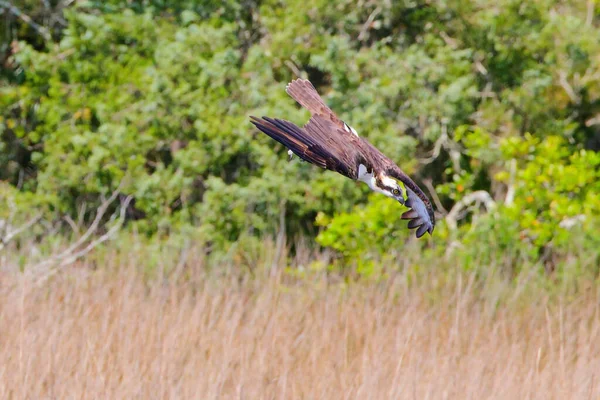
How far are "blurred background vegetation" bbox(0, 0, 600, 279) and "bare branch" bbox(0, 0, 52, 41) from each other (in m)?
0.03

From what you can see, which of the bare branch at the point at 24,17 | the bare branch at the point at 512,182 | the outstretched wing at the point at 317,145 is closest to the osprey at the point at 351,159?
the outstretched wing at the point at 317,145

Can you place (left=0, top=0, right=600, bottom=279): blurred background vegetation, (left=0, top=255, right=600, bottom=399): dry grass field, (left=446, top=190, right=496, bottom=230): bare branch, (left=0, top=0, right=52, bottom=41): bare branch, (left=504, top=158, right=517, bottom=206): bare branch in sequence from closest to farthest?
(left=0, top=255, right=600, bottom=399): dry grass field
(left=0, top=0, right=600, bottom=279): blurred background vegetation
(left=504, top=158, right=517, bottom=206): bare branch
(left=446, top=190, right=496, bottom=230): bare branch
(left=0, top=0, right=52, bottom=41): bare branch

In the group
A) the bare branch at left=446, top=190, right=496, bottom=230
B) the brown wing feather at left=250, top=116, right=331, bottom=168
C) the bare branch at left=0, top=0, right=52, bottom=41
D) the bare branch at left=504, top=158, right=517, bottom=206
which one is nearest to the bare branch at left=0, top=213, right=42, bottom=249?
the bare branch at left=0, top=0, right=52, bottom=41

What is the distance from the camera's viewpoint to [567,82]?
913 cm

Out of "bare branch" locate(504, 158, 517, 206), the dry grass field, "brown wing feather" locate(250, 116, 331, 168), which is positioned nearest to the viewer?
"brown wing feather" locate(250, 116, 331, 168)

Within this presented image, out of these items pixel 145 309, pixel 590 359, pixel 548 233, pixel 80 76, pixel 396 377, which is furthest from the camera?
pixel 80 76

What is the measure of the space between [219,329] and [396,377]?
3.51 feet

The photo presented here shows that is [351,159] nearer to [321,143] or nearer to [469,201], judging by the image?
[321,143]

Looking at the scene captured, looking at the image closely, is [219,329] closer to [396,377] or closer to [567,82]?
[396,377]

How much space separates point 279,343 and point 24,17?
16.9 feet

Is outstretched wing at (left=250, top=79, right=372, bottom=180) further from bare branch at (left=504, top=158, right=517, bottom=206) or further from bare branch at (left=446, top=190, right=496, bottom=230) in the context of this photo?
bare branch at (left=446, top=190, right=496, bottom=230)

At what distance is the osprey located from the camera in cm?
370

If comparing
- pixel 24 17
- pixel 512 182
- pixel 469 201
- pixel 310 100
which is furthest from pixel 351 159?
pixel 24 17

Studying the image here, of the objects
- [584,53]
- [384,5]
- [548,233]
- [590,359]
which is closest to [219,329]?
[590,359]
